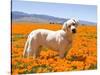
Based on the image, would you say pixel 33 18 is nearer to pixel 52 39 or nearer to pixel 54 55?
pixel 52 39

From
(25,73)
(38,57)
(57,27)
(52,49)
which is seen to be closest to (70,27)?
(57,27)

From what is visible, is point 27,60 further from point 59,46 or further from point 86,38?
point 86,38

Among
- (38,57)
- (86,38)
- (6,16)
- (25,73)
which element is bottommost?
(25,73)

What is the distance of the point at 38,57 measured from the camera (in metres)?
2.07

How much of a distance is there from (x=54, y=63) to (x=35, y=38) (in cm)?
29

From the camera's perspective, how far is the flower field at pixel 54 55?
1.98m

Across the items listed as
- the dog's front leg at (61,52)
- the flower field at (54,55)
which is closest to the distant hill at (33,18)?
the flower field at (54,55)

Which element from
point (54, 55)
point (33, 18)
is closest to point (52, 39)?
point (54, 55)

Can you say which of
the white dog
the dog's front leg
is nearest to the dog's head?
the white dog

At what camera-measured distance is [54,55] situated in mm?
2143

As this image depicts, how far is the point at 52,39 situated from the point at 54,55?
0.15 m

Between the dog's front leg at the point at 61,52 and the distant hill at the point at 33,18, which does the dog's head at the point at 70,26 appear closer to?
the distant hill at the point at 33,18

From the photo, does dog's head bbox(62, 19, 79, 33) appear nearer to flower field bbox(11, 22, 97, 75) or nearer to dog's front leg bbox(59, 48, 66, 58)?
flower field bbox(11, 22, 97, 75)

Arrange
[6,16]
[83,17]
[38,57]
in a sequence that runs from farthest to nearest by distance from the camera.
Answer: [83,17] < [38,57] < [6,16]
